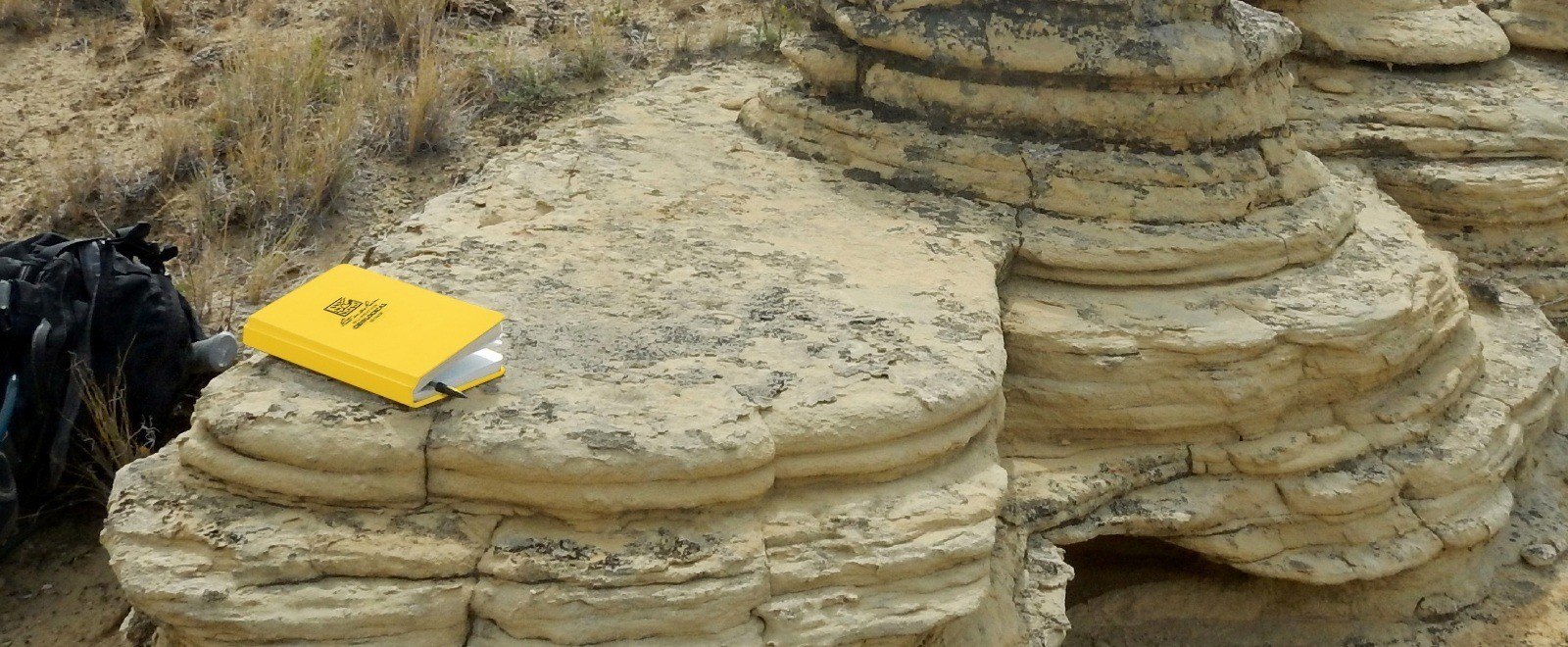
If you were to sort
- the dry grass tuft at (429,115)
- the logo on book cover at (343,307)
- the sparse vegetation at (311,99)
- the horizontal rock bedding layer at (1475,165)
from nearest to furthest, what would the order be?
1. the logo on book cover at (343,307)
2. the sparse vegetation at (311,99)
3. the horizontal rock bedding layer at (1475,165)
4. the dry grass tuft at (429,115)

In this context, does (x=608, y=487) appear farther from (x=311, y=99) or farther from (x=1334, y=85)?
(x=1334, y=85)

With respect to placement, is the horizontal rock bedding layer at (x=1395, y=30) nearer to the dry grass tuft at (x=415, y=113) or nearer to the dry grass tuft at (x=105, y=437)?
the dry grass tuft at (x=415, y=113)

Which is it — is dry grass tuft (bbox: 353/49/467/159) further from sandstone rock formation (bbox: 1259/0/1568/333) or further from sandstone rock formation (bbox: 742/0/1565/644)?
sandstone rock formation (bbox: 1259/0/1568/333)

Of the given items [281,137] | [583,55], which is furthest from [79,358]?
[583,55]

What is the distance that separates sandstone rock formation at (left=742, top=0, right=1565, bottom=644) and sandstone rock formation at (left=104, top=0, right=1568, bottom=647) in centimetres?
1

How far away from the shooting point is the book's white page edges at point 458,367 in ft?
8.55

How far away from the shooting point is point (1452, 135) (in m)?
4.88

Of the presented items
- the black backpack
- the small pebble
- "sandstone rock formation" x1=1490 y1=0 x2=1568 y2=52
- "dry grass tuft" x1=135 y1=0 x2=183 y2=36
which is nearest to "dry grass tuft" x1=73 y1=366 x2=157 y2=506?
the black backpack

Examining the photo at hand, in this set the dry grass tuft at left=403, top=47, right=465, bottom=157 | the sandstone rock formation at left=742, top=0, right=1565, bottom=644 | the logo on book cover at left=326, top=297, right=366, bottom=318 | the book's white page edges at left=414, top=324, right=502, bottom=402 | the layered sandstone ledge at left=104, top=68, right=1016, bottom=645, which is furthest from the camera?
the dry grass tuft at left=403, top=47, right=465, bottom=157

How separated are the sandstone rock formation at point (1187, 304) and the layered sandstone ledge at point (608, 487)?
443mm

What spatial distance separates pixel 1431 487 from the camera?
3.64m

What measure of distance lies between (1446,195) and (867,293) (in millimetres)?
2817

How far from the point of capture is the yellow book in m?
2.62

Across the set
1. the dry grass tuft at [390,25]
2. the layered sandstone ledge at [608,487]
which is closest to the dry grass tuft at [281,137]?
the dry grass tuft at [390,25]
